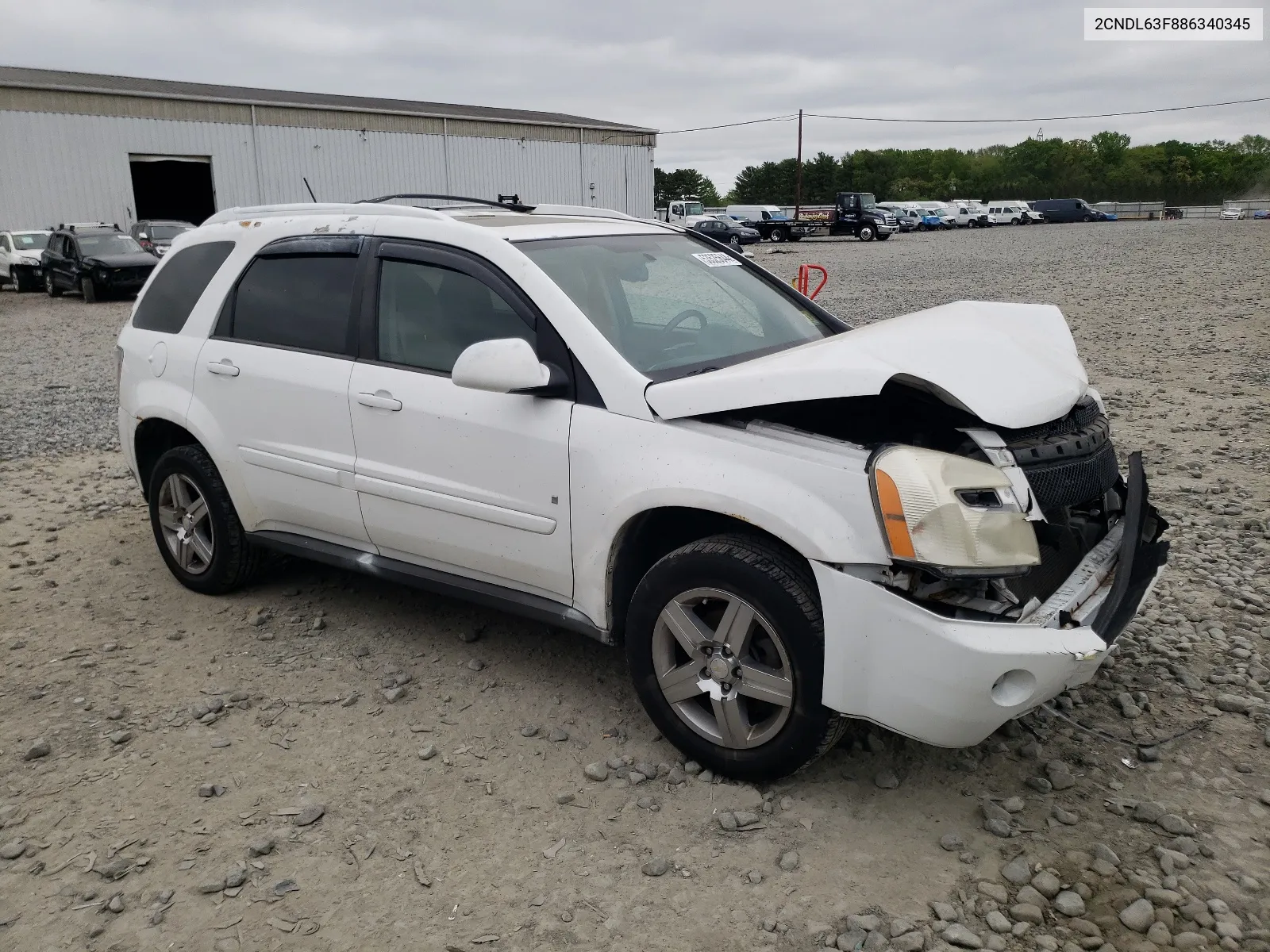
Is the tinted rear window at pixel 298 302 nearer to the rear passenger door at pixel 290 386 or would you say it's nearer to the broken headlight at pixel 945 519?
the rear passenger door at pixel 290 386

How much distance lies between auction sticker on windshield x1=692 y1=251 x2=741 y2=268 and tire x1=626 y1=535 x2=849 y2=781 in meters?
1.76

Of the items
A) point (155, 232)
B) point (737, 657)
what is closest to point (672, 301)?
point (737, 657)

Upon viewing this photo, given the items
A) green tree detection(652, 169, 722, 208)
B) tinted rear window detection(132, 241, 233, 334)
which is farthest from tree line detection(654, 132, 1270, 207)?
tinted rear window detection(132, 241, 233, 334)

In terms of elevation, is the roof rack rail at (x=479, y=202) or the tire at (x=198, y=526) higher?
the roof rack rail at (x=479, y=202)

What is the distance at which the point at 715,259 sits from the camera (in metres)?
4.68

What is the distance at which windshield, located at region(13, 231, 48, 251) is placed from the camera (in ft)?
80.3

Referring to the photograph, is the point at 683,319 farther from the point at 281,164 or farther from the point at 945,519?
the point at 281,164

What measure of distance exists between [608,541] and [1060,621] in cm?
144

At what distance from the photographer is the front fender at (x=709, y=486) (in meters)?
2.94

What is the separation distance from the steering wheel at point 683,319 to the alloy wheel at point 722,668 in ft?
3.90

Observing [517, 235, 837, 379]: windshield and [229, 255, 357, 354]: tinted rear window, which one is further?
[229, 255, 357, 354]: tinted rear window

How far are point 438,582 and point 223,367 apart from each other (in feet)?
5.02

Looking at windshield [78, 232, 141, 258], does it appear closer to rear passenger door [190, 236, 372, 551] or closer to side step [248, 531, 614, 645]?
rear passenger door [190, 236, 372, 551]

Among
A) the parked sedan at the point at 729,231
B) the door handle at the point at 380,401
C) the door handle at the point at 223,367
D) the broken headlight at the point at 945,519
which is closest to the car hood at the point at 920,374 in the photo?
the broken headlight at the point at 945,519
